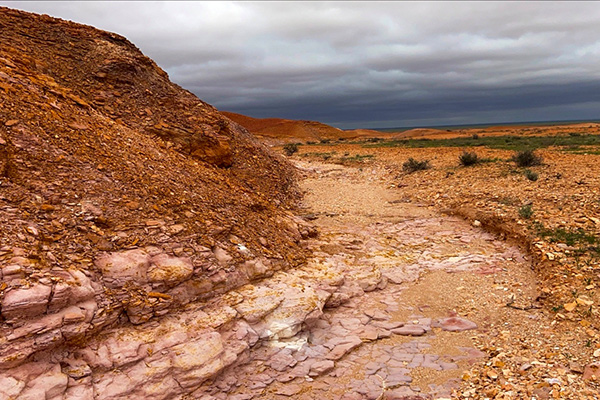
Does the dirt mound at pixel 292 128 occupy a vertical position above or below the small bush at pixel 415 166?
above

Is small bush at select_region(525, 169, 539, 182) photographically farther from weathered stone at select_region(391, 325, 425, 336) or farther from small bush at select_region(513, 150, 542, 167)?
weathered stone at select_region(391, 325, 425, 336)

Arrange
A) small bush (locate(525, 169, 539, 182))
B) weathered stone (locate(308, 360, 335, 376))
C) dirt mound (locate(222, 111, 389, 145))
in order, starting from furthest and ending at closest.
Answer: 1. dirt mound (locate(222, 111, 389, 145))
2. small bush (locate(525, 169, 539, 182))
3. weathered stone (locate(308, 360, 335, 376))

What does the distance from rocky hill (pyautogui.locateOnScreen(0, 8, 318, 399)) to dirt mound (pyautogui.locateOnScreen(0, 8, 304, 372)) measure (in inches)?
0.6

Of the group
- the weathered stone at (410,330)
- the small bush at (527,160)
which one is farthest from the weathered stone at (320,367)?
the small bush at (527,160)

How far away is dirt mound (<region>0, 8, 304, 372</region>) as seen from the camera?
3602 mm

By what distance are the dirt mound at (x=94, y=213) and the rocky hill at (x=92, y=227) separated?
0.01m

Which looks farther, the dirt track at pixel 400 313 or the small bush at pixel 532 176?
the small bush at pixel 532 176

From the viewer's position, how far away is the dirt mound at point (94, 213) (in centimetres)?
360

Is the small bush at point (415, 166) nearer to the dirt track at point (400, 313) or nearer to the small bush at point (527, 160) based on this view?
the small bush at point (527, 160)

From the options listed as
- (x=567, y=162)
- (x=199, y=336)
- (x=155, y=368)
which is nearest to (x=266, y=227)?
(x=199, y=336)

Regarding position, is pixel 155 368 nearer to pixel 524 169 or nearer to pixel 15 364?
pixel 15 364

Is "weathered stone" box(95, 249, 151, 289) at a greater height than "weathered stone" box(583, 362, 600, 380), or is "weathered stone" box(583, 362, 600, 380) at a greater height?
"weathered stone" box(95, 249, 151, 289)

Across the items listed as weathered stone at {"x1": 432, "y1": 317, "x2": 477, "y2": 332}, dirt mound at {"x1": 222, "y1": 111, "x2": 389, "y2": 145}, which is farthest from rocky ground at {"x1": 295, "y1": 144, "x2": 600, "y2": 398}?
dirt mound at {"x1": 222, "y1": 111, "x2": 389, "y2": 145}

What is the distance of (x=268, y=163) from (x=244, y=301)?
6.68 metres
